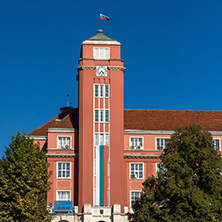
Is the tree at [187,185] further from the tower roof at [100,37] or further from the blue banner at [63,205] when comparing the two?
the tower roof at [100,37]

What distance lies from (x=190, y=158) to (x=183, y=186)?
3.00m

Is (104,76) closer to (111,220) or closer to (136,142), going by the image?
(136,142)

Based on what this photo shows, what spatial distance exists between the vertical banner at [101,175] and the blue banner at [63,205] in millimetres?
3088

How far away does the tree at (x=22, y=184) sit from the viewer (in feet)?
186

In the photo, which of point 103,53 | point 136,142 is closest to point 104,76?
point 103,53

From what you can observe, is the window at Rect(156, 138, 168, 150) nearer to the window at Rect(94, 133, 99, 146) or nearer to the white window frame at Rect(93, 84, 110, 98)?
the window at Rect(94, 133, 99, 146)

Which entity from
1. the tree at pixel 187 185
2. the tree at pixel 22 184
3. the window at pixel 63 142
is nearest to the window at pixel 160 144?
the window at pixel 63 142

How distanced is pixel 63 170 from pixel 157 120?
1436 cm

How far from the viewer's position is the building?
A: 65.8 meters

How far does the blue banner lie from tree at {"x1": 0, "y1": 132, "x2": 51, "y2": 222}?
520 centimetres

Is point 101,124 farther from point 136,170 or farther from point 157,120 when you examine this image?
point 157,120

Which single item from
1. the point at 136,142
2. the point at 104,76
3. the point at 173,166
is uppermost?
the point at 104,76

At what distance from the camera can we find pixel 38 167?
194ft

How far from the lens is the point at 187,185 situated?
4978 cm
